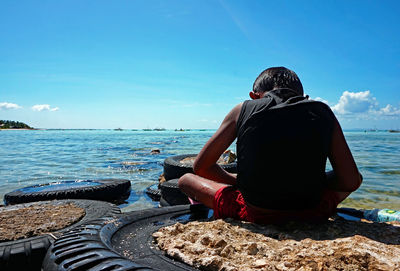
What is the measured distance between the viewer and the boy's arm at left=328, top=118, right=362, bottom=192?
2.00 metres

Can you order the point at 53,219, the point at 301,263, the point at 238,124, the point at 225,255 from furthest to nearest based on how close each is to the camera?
1. the point at 53,219
2. the point at 238,124
3. the point at 225,255
4. the point at 301,263

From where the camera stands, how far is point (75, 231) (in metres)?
2.00

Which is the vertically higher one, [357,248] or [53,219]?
[357,248]

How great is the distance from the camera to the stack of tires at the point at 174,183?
4980 millimetres

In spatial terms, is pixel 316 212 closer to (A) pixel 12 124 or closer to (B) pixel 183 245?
(B) pixel 183 245

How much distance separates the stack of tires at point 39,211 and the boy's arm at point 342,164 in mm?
1989

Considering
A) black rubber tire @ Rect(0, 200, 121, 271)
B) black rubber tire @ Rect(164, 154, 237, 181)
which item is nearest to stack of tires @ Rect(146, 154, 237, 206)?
black rubber tire @ Rect(164, 154, 237, 181)

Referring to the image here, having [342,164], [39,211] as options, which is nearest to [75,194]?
[39,211]

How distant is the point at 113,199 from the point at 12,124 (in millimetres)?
129381

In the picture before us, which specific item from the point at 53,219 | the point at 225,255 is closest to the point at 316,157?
the point at 225,255

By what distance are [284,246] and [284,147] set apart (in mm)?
672

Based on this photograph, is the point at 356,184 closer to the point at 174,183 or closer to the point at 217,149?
the point at 217,149

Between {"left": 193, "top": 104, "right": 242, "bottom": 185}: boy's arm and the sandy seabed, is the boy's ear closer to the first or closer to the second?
{"left": 193, "top": 104, "right": 242, "bottom": 185}: boy's arm

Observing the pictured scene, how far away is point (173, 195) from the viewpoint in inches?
198
